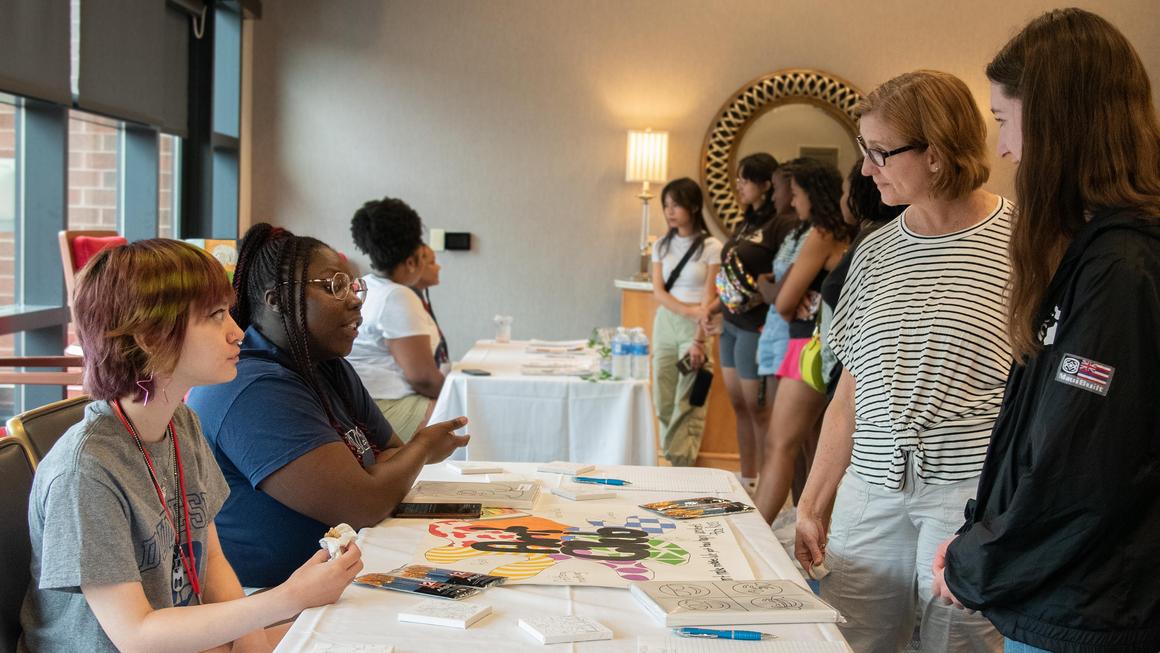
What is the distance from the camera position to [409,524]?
176 cm

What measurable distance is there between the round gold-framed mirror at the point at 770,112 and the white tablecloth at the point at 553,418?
3049mm

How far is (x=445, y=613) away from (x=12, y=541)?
57 centimetres

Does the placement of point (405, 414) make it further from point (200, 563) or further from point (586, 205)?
point (586, 205)

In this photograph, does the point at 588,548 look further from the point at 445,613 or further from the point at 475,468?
the point at 475,468

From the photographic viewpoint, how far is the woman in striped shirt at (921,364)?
68.8 inches

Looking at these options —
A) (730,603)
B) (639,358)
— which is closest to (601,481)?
(730,603)

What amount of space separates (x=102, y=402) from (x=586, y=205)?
17.0 feet

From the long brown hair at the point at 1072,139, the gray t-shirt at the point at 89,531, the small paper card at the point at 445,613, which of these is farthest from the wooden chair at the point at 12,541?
the long brown hair at the point at 1072,139

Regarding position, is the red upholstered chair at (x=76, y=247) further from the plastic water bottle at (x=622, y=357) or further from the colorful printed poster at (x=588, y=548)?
the colorful printed poster at (x=588, y=548)

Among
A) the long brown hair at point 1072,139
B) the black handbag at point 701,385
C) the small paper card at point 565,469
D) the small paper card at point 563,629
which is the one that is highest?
the long brown hair at point 1072,139

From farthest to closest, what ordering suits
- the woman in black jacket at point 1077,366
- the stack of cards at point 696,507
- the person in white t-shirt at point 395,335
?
the person in white t-shirt at point 395,335 < the stack of cards at point 696,507 < the woman in black jacket at point 1077,366

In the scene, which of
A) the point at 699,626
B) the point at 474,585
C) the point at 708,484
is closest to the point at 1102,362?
the point at 699,626

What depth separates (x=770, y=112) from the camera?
638 cm

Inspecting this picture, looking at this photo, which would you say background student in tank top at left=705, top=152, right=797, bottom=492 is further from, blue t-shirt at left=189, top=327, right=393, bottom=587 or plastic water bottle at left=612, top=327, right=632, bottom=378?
blue t-shirt at left=189, top=327, right=393, bottom=587
